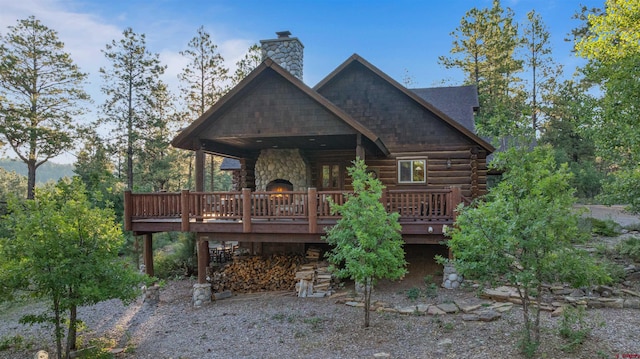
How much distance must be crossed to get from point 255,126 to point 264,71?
1.62 m

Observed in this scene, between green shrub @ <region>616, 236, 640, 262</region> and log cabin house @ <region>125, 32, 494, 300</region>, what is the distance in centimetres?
438

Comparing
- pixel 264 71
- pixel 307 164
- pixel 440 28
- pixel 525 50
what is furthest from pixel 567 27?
pixel 264 71

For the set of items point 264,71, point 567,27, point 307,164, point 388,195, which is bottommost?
point 388,195

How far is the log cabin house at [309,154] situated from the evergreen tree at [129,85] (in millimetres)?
13763

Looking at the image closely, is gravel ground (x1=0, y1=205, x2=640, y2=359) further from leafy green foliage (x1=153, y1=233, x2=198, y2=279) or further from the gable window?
the gable window

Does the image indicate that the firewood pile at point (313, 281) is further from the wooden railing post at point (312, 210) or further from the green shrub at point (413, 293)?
the green shrub at point (413, 293)

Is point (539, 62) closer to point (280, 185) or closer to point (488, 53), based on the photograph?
point (488, 53)

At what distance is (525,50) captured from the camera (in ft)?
103

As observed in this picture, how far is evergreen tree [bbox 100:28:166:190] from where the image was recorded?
2375 cm

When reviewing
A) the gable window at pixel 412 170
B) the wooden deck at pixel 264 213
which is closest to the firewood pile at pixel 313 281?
the wooden deck at pixel 264 213

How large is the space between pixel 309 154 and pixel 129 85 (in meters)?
16.6

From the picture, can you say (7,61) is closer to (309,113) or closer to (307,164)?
(307,164)

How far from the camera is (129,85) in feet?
80.0

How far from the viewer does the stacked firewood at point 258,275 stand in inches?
441
